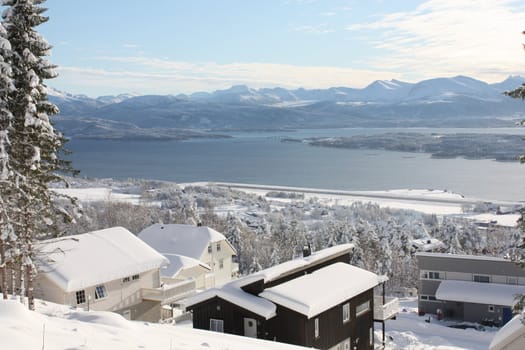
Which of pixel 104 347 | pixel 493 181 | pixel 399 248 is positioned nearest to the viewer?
pixel 104 347

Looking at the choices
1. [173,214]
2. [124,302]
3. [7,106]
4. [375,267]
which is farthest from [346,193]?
[7,106]

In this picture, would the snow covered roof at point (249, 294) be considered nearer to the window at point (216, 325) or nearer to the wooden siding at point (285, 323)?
the wooden siding at point (285, 323)

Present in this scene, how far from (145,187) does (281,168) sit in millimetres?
60068

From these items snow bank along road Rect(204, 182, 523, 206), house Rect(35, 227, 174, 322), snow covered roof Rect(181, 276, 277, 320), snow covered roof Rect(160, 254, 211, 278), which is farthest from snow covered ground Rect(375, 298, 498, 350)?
snow bank along road Rect(204, 182, 523, 206)

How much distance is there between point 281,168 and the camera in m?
176

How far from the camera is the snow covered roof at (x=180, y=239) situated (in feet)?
122

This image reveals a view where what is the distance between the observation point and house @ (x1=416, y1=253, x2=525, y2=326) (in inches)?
1307

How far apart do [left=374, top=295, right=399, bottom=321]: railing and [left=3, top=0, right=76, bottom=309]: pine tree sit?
1277 cm

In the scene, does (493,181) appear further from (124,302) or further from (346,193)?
(124,302)

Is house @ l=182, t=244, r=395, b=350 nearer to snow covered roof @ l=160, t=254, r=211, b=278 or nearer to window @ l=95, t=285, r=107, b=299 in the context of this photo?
window @ l=95, t=285, r=107, b=299

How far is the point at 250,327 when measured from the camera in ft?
53.5

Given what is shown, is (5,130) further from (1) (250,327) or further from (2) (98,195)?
(2) (98,195)

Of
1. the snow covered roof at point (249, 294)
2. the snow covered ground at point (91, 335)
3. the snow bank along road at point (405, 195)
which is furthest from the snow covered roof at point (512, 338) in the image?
the snow bank along road at point (405, 195)

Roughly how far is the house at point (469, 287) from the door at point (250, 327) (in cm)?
2156
